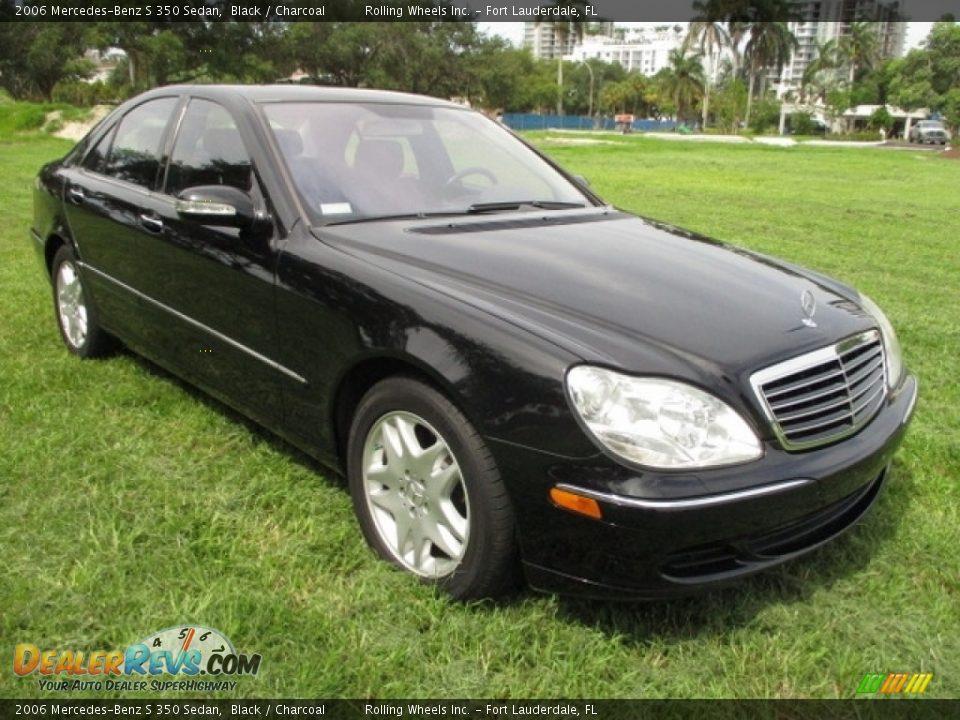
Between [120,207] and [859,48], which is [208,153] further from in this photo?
[859,48]

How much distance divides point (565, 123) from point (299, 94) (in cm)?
8425

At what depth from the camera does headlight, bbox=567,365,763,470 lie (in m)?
2.08

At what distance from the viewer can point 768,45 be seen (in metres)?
75.8

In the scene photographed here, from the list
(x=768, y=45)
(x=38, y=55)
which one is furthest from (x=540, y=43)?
(x=38, y=55)

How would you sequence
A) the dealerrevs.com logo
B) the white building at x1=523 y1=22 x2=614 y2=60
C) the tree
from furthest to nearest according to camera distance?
the white building at x1=523 y1=22 x2=614 y2=60 < the tree < the dealerrevs.com logo

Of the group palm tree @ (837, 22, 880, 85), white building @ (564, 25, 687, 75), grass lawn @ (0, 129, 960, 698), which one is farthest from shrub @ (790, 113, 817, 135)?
grass lawn @ (0, 129, 960, 698)

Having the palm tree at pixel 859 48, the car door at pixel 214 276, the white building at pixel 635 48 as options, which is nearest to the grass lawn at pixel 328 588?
the car door at pixel 214 276

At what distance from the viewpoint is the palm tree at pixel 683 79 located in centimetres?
8567

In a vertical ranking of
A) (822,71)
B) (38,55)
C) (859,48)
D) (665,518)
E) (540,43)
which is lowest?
(665,518)

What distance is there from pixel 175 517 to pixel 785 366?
6.72ft

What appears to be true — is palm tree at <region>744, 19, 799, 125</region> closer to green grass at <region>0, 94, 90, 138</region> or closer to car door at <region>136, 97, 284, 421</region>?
green grass at <region>0, 94, 90, 138</region>

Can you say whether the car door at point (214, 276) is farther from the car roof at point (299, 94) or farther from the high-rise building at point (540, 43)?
the high-rise building at point (540, 43)

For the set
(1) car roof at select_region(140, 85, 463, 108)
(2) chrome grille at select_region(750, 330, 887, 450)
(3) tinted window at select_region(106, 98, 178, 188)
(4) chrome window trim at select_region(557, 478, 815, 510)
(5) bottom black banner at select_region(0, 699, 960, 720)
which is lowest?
(5) bottom black banner at select_region(0, 699, 960, 720)

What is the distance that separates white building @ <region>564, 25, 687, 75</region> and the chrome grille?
408ft
